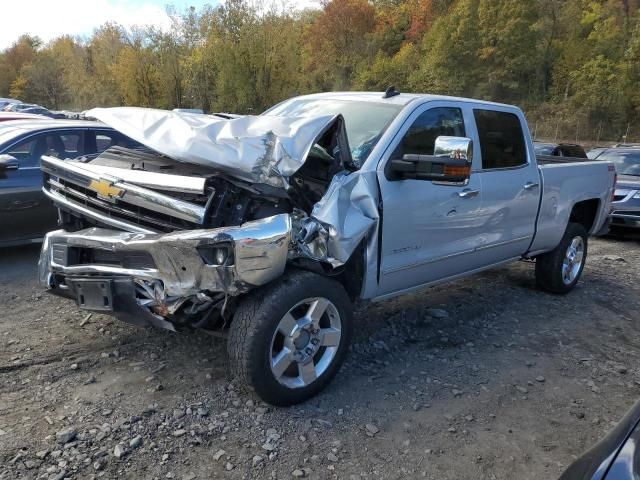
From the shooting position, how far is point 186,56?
40281mm

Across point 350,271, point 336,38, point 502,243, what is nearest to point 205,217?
point 350,271

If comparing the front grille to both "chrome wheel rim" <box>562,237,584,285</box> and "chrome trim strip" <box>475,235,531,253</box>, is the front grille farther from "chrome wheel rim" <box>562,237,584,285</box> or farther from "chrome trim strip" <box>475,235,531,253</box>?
"chrome wheel rim" <box>562,237,584,285</box>

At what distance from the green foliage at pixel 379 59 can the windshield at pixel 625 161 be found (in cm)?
2876

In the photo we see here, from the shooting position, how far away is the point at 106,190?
10.9 feet

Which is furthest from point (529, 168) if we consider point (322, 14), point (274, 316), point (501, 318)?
point (322, 14)

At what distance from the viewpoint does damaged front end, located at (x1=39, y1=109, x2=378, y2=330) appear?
288cm

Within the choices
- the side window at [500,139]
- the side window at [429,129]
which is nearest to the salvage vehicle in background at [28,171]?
the side window at [429,129]

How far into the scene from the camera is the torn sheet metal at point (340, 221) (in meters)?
3.23

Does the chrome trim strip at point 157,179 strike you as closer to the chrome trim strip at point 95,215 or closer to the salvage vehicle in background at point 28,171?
the chrome trim strip at point 95,215

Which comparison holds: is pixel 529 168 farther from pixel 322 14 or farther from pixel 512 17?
pixel 322 14

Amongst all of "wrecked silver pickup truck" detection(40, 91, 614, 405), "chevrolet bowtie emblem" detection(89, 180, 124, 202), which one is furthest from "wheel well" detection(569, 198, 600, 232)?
"chevrolet bowtie emblem" detection(89, 180, 124, 202)

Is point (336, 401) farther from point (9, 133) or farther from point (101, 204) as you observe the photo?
point (9, 133)

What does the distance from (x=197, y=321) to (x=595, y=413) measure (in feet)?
8.72

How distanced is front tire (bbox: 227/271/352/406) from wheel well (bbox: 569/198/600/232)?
13.3 feet
